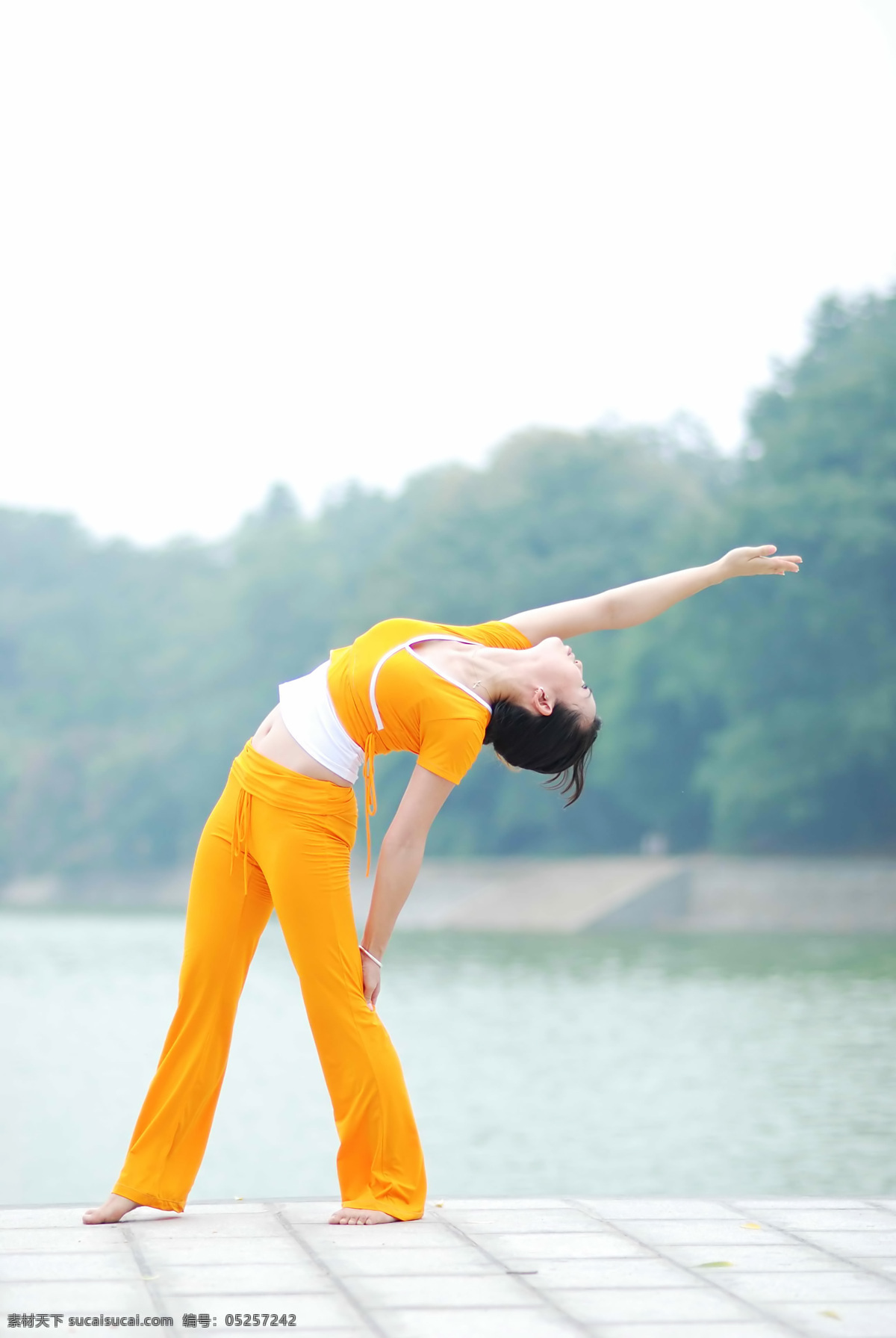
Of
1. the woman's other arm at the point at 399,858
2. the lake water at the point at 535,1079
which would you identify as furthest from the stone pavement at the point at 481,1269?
the lake water at the point at 535,1079

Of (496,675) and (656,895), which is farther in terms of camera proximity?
(656,895)

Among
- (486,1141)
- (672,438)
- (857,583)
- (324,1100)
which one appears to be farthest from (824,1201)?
(672,438)

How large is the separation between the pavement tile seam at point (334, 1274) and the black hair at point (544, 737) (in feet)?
3.52

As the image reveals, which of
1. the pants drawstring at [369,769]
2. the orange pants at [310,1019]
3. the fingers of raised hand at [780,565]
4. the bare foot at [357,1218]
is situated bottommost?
the bare foot at [357,1218]

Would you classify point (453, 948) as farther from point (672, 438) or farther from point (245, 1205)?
point (672, 438)

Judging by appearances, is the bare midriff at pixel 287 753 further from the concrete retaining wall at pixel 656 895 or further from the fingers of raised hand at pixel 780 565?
the concrete retaining wall at pixel 656 895

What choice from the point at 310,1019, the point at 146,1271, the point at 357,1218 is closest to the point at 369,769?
Result: the point at 310,1019

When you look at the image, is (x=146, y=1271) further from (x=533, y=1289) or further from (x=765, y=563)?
(x=765, y=563)

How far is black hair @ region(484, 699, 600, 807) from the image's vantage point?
3.88 meters

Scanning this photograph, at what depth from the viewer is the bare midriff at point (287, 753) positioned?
3.97 meters

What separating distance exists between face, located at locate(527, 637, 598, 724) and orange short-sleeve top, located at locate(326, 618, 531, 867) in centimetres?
13

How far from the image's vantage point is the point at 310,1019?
392cm

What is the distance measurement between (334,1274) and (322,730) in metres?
1.21

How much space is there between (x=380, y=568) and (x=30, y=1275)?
1909 inches
